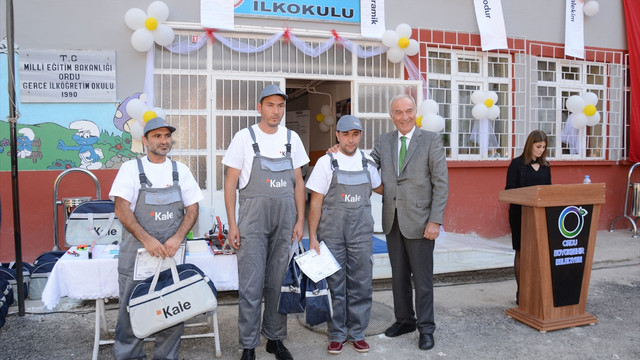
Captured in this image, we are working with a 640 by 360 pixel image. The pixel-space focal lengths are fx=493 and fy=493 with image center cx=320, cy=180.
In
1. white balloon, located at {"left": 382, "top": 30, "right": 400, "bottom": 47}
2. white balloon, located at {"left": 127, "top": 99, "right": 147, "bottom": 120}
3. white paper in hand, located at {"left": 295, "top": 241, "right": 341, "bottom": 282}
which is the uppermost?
white balloon, located at {"left": 382, "top": 30, "right": 400, "bottom": 47}

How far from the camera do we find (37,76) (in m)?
6.04

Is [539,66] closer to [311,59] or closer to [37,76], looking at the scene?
[311,59]

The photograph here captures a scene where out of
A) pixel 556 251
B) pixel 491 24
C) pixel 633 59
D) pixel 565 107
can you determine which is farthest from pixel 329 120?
pixel 556 251

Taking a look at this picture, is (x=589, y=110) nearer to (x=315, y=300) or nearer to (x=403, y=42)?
(x=403, y=42)

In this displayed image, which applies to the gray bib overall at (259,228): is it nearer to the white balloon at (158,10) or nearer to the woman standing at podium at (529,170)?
the woman standing at podium at (529,170)

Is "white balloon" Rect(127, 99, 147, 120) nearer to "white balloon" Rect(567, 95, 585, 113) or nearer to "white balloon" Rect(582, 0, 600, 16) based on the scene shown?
"white balloon" Rect(567, 95, 585, 113)

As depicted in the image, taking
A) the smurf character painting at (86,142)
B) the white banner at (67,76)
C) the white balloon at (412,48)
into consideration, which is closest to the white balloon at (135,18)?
the white banner at (67,76)

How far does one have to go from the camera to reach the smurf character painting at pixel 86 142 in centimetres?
618

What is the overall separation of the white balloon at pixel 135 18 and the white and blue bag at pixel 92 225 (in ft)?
8.44

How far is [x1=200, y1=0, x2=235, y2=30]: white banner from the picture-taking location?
255 inches

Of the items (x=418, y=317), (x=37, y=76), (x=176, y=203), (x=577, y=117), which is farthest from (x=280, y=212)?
(x=577, y=117)

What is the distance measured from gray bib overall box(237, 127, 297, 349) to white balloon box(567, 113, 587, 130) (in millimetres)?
6484

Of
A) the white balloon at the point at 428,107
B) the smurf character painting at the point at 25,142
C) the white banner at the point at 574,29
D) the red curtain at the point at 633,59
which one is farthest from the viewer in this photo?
the red curtain at the point at 633,59

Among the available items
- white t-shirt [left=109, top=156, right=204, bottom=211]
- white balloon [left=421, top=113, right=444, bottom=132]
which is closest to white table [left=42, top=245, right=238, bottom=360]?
white t-shirt [left=109, top=156, right=204, bottom=211]
